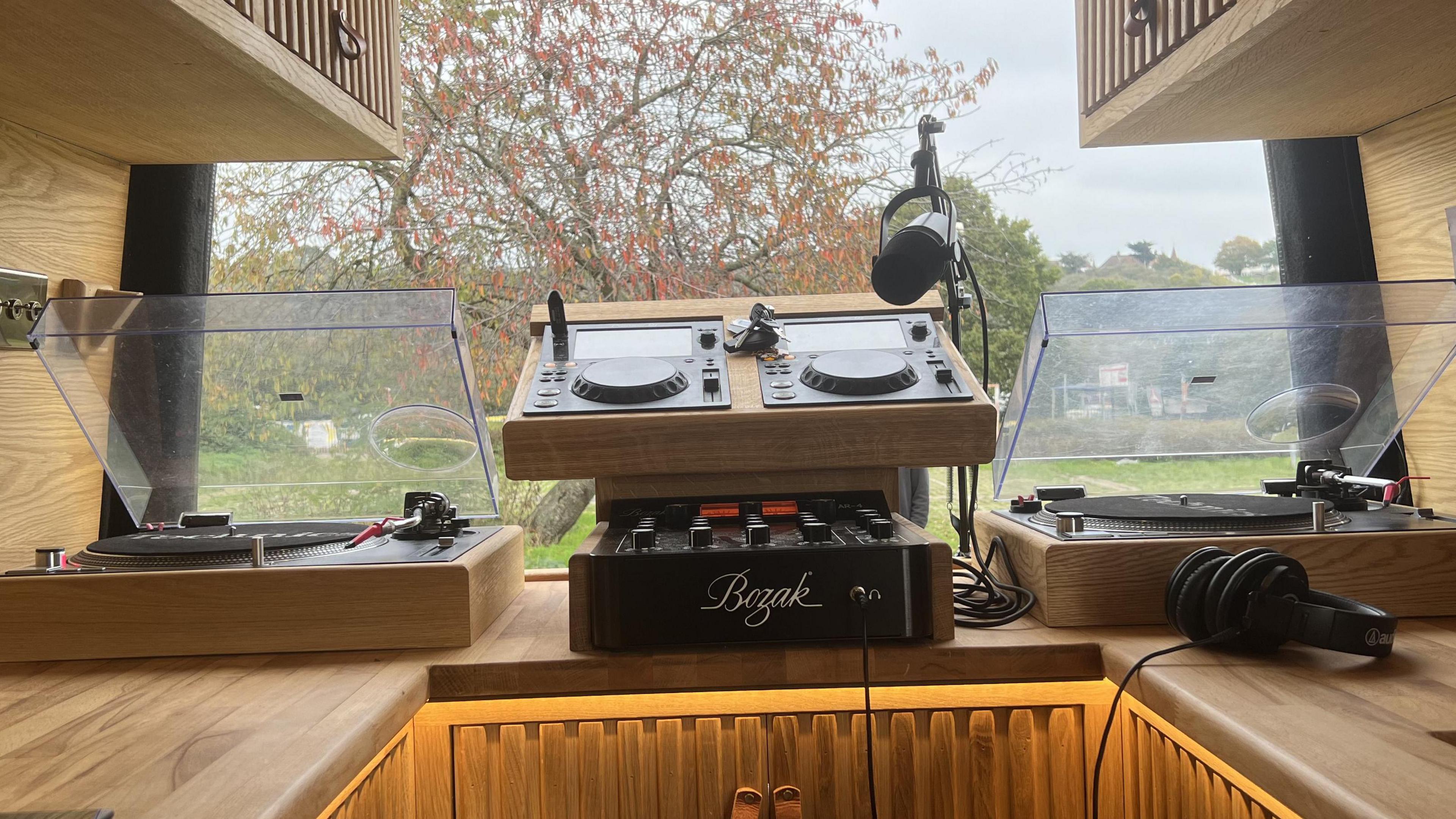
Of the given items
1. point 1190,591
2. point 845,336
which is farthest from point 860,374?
point 1190,591

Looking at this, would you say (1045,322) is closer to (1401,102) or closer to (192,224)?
(1401,102)

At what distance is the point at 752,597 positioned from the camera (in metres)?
1.00

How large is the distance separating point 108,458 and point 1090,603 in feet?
4.84

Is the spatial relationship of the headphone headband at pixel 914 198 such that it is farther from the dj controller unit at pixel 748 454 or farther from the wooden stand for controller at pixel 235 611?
the wooden stand for controller at pixel 235 611

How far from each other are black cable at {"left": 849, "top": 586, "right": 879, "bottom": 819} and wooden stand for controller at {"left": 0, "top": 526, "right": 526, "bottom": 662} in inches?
19.1

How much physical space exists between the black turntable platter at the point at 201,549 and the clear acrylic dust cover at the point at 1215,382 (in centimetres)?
102

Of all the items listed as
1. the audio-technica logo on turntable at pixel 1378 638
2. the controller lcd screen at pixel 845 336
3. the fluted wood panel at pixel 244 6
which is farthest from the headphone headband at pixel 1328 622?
the fluted wood panel at pixel 244 6

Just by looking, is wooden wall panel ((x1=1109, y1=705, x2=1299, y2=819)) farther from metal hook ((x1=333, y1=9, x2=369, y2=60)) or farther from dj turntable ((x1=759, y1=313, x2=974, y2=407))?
metal hook ((x1=333, y1=9, x2=369, y2=60))

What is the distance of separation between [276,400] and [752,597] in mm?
818

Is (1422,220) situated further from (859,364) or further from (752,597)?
(752,597)

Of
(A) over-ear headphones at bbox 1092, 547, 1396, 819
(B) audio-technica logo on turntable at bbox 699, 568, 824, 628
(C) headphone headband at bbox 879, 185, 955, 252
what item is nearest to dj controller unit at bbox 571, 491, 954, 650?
(B) audio-technica logo on turntable at bbox 699, 568, 824, 628

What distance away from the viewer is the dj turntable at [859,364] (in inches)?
45.9

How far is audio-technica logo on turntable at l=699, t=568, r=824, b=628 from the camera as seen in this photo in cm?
99

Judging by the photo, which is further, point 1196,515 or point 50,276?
point 50,276
